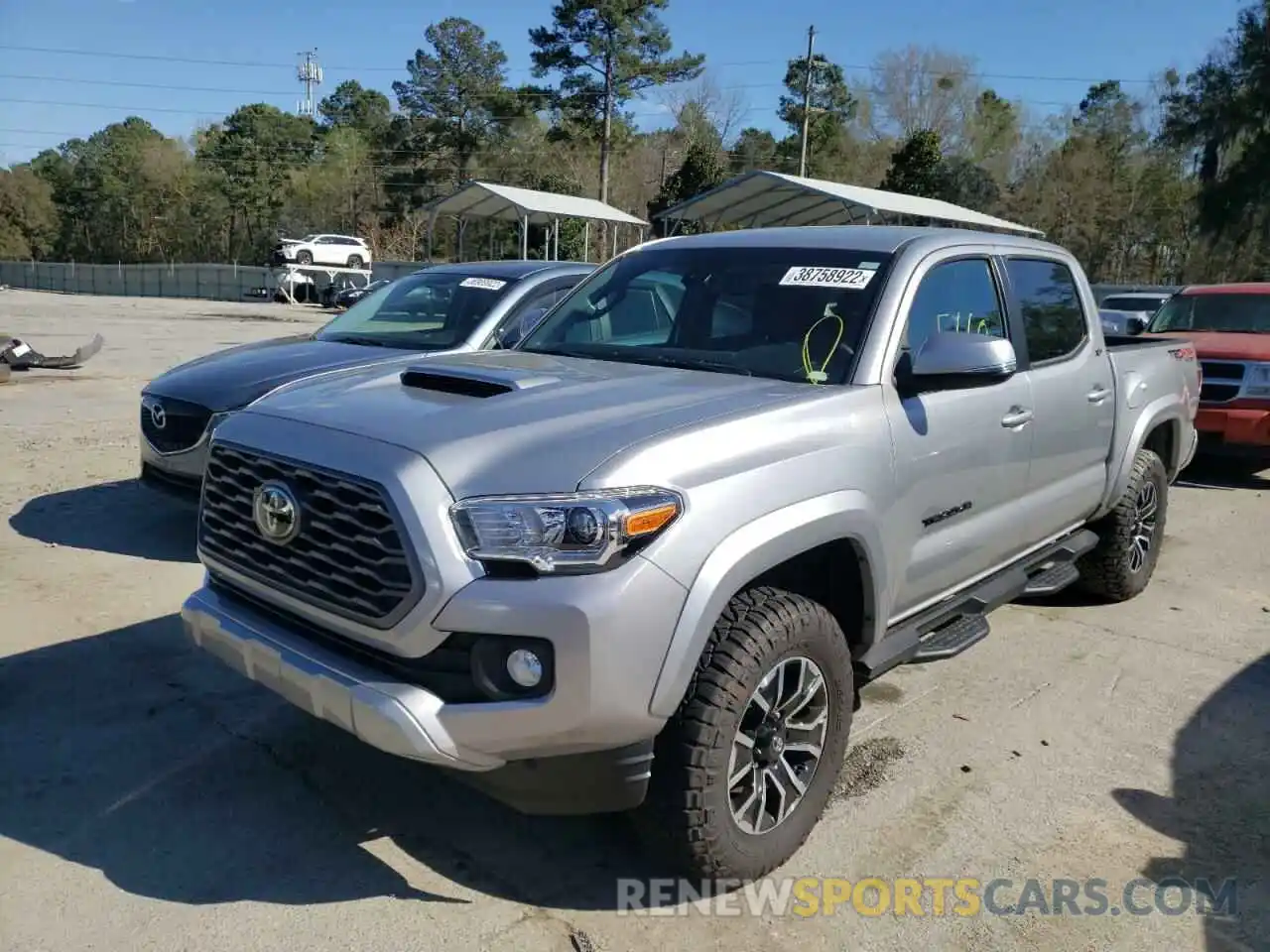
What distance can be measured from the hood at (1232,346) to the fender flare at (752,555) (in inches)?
255

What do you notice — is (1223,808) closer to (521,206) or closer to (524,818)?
(524,818)

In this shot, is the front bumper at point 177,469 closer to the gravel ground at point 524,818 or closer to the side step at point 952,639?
the gravel ground at point 524,818

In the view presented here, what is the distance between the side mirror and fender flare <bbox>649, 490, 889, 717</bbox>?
545mm

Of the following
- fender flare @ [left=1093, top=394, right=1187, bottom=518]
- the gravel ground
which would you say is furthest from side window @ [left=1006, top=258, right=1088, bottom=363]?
the gravel ground

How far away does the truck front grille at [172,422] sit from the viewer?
5.61m

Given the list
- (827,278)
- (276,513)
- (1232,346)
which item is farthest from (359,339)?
(1232,346)

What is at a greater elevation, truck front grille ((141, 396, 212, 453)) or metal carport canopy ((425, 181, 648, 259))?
metal carport canopy ((425, 181, 648, 259))

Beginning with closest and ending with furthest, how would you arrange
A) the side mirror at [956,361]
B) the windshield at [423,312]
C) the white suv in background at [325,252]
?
the side mirror at [956,361] < the windshield at [423,312] < the white suv in background at [325,252]

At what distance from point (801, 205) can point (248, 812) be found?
22573 mm

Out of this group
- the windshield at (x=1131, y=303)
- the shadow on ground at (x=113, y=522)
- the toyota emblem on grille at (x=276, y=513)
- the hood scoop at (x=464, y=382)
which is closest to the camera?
the toyota emblem on grille at (x=276, y=513)

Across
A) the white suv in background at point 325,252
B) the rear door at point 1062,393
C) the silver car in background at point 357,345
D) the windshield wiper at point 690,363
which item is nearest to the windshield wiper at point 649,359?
the windshield wiper at point 690,363

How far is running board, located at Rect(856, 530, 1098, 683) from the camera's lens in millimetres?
3324

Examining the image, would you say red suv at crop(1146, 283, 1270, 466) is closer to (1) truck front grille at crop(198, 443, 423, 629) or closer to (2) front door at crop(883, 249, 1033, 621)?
(2) front door at crop(883, 249, 1033, 621)

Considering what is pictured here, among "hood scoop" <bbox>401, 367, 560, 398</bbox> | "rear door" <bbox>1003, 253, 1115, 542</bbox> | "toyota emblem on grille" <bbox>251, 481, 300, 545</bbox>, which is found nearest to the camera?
"toyota emblem on grille" <bbox>251, 481, 300, 545</bbox>
